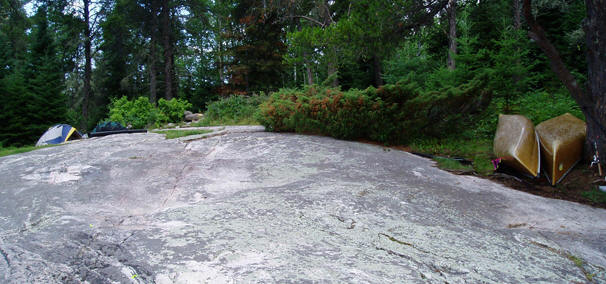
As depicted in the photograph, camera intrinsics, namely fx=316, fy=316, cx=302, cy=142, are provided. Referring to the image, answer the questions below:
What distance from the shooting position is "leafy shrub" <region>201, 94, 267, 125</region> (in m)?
12.5

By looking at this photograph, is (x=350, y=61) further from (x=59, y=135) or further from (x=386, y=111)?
(x=59, y=135)

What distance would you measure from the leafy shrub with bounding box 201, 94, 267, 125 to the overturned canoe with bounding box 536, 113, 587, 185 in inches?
365

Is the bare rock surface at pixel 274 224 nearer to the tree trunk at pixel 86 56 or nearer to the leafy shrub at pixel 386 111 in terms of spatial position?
the leafy shrub at pixel 386 111

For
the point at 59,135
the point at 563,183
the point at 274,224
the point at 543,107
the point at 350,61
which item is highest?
the point at 350,61

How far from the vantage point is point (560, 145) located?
16.1 feet

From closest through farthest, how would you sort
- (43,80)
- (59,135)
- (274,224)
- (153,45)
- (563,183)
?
(274,224)
(563,183)
(59,135)
(43,80)
(153,45)

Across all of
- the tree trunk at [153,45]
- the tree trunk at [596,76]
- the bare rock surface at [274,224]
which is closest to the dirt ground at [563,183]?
the tree trunk at [596,76]

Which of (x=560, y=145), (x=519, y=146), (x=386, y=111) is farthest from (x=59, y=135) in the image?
(x=560, y=145)

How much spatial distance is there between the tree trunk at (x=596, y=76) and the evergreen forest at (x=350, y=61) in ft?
0.05

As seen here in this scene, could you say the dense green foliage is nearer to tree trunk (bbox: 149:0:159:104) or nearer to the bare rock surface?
tree trunk (bbox: 149:0:159:104)

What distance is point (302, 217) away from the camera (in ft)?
8.61

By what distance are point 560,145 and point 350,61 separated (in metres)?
4.14

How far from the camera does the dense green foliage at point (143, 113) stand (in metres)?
13.2

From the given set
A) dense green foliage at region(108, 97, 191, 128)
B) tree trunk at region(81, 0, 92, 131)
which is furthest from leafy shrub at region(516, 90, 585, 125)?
tree trunk at region(81, 0, 92, 131)
